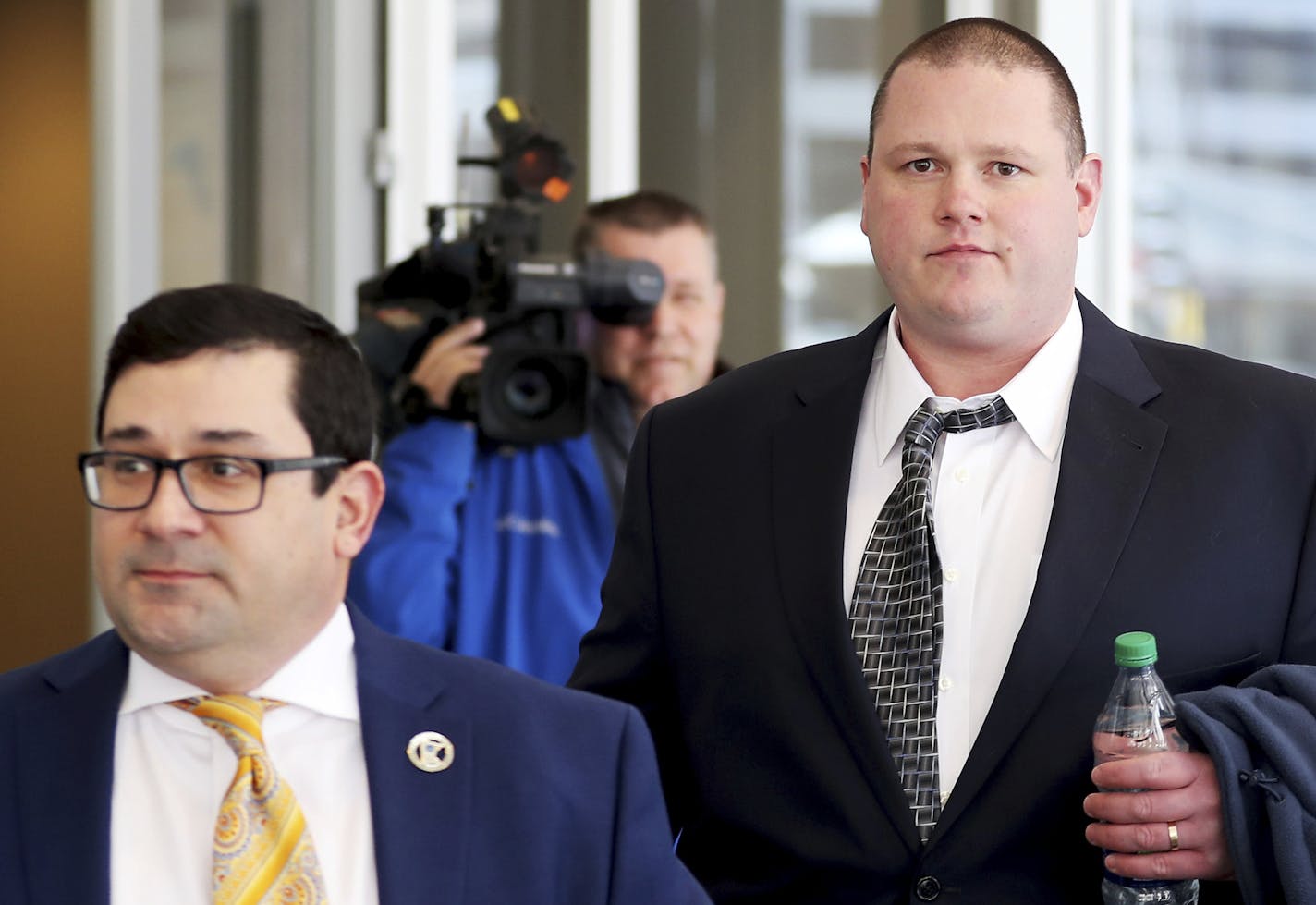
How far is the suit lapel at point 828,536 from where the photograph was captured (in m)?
1.77

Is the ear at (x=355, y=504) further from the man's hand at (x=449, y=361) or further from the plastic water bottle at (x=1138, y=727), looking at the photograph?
the man's hand at (x=449, y=361)

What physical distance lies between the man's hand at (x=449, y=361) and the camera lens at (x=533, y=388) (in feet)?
0.21

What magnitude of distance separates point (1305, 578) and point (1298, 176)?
73.4 inches

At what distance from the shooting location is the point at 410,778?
5.31 ft

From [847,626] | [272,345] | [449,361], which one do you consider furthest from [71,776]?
[449,361]

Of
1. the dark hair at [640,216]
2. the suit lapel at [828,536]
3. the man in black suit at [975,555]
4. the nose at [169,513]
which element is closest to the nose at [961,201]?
the man in black suit at [975,555]

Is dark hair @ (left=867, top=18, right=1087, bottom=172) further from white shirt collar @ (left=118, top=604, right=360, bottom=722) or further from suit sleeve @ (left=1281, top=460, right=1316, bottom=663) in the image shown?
white shirt collar @ (left=118, top=604, right=360, bottom=722)

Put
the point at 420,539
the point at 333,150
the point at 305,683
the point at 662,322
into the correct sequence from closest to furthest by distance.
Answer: the point at 305,683 < the point at 420,539 < the point at 662,322 < the point at 333,150

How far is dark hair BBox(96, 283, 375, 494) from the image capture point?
1631 mm

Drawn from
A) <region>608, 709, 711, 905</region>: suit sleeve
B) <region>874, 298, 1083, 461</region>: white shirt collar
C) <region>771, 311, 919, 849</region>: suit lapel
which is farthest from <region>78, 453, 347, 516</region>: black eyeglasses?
<region>874, 298, 1083, 461</region>: white shirt collar

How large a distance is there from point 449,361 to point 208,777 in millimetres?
1499

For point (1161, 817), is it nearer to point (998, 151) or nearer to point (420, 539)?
point (998, 151)

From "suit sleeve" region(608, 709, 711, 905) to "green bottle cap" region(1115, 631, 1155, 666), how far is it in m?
0.44

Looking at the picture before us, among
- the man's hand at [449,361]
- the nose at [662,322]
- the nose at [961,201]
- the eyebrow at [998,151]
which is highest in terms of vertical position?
the eyebrow at [998,151]
